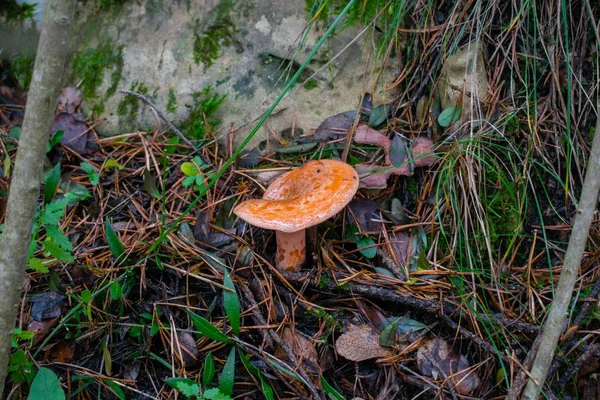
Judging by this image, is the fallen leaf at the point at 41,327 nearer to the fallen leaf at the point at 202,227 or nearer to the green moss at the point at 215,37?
the fallen leaf at the point at 202,227

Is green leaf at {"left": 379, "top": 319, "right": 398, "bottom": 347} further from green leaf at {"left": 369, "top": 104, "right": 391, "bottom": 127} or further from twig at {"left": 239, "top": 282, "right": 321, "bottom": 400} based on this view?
green leaf at {"left": 369, "top": 104, "right": 391, "bottom": 127}

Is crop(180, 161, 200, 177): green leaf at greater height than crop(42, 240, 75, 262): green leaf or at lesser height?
lesser

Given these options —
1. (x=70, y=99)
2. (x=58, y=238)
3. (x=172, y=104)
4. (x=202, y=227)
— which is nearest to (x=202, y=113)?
(x=172, y=104)

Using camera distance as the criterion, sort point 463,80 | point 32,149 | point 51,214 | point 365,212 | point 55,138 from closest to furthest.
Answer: point 32,149, point 51,214, point 365,212, point 463,80, point 55,138

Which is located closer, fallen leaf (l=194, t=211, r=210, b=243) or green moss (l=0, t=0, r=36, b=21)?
fallen leaf (l=194, t=211, r=210, b=243)

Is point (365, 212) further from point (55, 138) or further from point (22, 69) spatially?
point (22, 69)

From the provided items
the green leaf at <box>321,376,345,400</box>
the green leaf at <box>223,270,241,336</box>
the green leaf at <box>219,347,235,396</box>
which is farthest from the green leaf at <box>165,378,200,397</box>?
the green leaf at <box>321,376,345,400</box>

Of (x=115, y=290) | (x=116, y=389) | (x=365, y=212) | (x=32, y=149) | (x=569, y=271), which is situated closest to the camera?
(x=32, y=149)
